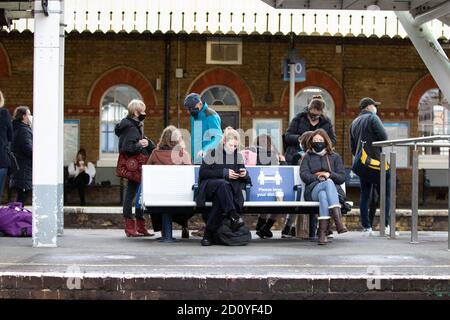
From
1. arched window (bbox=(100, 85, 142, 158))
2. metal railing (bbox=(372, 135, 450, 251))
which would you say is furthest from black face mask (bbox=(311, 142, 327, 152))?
arched window (bbox=(100, 85, 142, 158))

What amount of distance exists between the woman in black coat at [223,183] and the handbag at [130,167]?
1409 millimetres

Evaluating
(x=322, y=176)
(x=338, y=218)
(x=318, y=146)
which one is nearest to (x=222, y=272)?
(x=338, y=218)

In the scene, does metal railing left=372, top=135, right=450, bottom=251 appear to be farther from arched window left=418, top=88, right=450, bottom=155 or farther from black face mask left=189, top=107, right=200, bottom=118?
arched window left=418, top=88, right=450, bottom=155

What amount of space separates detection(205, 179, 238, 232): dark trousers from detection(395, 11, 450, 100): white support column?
11.9 ft

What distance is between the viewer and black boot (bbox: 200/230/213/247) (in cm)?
1027

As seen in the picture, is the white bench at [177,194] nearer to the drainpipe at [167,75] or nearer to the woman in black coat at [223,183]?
the woman in black coat at [223,183]

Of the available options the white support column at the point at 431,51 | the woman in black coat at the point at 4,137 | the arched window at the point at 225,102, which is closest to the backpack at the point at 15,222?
the woman in black coat at the point at 4,137

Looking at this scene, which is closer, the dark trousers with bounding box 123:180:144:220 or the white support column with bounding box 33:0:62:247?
the white support column with bounding box 33:0:62:247

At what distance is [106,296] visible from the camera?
7.38 m

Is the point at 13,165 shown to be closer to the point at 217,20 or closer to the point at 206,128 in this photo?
the point at 206,128

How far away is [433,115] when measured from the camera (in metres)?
24.9

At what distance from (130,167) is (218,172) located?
1.68m
